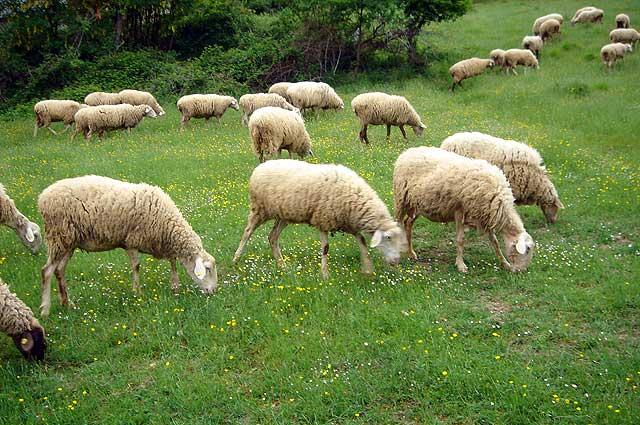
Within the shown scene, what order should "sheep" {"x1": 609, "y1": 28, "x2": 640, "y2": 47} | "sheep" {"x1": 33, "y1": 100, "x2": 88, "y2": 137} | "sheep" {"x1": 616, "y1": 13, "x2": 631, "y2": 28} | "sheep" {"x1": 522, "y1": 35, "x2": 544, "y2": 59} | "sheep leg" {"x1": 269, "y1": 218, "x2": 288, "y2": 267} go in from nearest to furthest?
"sheep leg" {"x1": 269, "y1": 218, "x2": 288, "y2": 267}
"sheep" {"x1": 33, "y1": 100, "x2": 88, "y2": 137}
"sheep" {"x1": 609, "y1": 28, "x2": 640, "y2": 47}
"sheep" {"x1": 522, "y1": 35, "x2": 544, "y2": 59}
"sheep" {"x1": 616, "y1": 13, "x2": 631, "y2": 28}

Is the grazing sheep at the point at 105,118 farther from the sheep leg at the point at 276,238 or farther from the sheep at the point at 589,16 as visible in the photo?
the sheep at the point at 589,16

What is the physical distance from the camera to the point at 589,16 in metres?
29.6

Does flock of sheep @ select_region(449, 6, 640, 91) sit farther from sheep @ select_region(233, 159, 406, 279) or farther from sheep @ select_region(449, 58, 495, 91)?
sheep @ select_region(233, 159, 406, 279)

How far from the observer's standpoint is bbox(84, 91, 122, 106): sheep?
20.6m

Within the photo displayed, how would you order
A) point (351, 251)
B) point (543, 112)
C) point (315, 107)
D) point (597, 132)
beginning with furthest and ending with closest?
point (315, 107)
point (543, 112)
point (597, 132)
point (351, 251)

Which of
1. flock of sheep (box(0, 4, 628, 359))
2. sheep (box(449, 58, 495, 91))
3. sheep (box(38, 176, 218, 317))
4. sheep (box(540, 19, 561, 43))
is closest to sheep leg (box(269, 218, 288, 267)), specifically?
flock of sheep (box(0, 4, 628, 359))

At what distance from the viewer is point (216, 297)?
7.59 meters

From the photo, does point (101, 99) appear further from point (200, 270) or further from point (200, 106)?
point (200, 270)

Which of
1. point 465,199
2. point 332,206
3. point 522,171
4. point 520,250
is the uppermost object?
point 332,206

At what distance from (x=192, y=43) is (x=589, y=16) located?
Answer: 62.4 ft

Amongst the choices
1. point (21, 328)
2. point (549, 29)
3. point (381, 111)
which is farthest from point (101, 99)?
point (549, 29)

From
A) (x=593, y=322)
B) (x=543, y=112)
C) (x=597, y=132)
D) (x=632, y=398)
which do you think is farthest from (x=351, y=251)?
(x=543, y=112)

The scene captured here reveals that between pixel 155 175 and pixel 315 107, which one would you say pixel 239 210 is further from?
pixel 315 107

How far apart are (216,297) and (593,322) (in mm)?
4387
